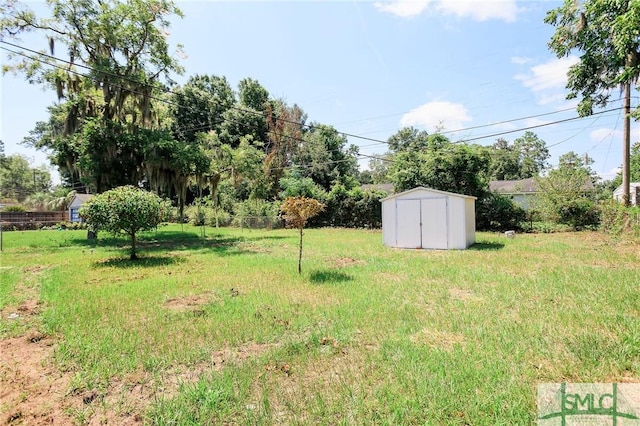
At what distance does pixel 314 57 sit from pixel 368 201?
382 inches

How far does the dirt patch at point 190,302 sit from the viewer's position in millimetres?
5145

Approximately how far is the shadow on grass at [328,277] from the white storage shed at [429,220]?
18.6 feet

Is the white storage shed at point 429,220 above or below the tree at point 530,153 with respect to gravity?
below

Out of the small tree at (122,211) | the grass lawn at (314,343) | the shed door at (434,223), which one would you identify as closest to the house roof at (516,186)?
the shed door at (434,223)

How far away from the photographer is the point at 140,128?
46.6 ft

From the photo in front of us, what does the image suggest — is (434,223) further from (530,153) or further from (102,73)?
(530,153)

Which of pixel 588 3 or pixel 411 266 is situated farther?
pixel 588 3

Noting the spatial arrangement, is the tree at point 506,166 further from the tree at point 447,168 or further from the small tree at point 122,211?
the small tree at point 122,211

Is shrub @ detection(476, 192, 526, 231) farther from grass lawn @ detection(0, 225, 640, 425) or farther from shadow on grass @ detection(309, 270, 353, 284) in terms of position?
shadow on grass @ detection(309, 270, 353, 284)

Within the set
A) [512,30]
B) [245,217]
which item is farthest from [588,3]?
[245,217]

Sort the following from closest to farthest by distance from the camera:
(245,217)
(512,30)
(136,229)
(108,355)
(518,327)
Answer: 1. (108,355)
2. (518,327)
3. (136,229)
4. (512,30)
5. (245,217)

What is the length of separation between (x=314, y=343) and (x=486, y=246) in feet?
34.0

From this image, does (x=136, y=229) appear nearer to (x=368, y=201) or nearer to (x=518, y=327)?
(x=518, y=327)

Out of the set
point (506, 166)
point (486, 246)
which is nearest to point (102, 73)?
point (486, 246)
